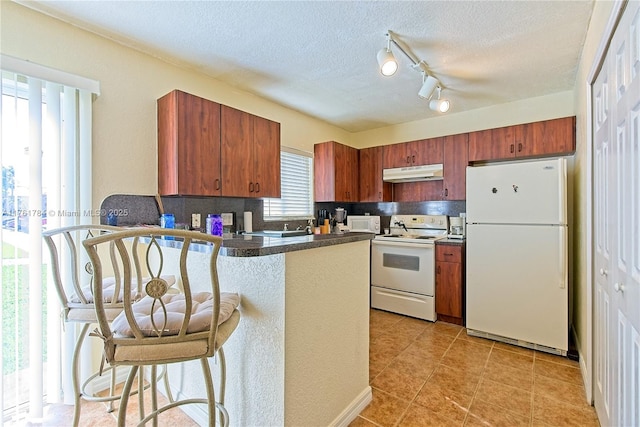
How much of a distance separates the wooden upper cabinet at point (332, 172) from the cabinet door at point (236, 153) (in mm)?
1348

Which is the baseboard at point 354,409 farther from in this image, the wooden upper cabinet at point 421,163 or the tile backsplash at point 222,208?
the wooden upper cabinet at point 421,163

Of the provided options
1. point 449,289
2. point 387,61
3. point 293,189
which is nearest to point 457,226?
point 449,289

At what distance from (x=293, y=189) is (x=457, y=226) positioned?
2.14m

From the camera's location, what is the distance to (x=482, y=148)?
3.37 m

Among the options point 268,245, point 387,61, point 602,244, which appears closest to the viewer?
point 268,245

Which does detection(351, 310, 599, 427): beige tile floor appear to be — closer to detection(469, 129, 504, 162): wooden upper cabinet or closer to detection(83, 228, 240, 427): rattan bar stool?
detection(83, 228, 240, 427): rattan bar stool

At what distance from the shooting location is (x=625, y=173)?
1165mm

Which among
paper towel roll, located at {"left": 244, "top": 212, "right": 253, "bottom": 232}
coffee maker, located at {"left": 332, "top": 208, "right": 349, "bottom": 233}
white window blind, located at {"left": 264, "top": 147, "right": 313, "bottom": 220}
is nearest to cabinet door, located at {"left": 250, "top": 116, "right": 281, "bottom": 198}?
paper towel roll, located at {"left": 244, "top": 212, "right": 253, "bottom": 232}

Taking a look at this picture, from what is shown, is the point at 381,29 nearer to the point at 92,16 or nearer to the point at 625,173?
the point at 625,173

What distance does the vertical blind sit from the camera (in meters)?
1.72

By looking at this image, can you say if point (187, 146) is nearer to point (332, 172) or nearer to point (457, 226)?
point (332, 172)

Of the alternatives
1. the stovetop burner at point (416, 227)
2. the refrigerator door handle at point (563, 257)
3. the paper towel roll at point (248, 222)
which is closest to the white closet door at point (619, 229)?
the refrigerator door handle at point (563, 257)

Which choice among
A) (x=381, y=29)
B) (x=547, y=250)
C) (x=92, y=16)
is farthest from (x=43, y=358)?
(x=547, y=250)

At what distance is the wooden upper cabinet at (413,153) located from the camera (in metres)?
3.69
